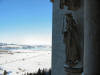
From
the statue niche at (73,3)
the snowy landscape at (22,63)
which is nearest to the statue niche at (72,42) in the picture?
the statue niche at (73,3)

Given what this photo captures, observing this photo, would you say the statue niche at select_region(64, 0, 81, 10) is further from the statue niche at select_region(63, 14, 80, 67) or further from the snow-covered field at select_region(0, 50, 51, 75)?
the snow-covered field at select_region(0, 50, 51, 75)

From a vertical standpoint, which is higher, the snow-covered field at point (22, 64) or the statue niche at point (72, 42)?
the statue niche at point (72, 42)

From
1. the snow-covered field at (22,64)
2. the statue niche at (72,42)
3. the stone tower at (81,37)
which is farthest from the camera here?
the snow-covered field at (22,64)

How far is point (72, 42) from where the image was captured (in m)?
1.34

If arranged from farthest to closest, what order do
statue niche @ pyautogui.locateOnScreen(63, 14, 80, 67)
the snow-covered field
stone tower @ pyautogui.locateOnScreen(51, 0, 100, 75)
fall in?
the snow-covered field, statue niche @ pyautogui.locateOnScreen(63, 14, 80, 67), stone tower @ pyautogui.locateOnScreen(51, 0, 100, 75)

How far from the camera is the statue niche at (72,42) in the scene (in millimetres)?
1304

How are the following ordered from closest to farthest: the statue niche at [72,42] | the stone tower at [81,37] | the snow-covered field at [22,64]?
the stone tower at [81,37] < the statue niche at [72,42] < the snow-covered field at [22,64]

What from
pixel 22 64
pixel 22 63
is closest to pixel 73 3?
pixel 22 64

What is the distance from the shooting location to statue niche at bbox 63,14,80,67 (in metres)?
1.30

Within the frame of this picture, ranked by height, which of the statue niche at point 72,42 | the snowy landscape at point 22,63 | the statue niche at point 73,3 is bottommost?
the snowy landscape at point 22,63

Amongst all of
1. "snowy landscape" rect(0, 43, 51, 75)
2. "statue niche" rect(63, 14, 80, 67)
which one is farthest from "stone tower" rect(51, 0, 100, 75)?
"snowy landscape" rect(0, 43, 51, 75)

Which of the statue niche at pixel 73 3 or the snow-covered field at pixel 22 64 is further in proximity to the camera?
the snow-covered field at pixel 22 64

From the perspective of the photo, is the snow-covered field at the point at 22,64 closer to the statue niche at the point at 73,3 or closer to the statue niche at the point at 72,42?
the statue niche at the point at 72,42

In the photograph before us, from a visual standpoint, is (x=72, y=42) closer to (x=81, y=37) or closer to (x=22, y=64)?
(x=81, y=37)
